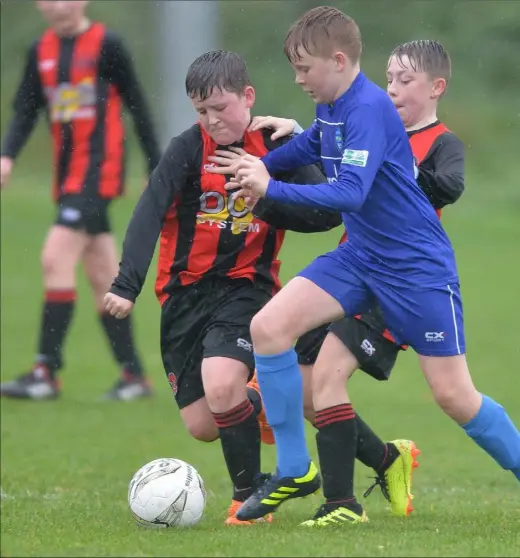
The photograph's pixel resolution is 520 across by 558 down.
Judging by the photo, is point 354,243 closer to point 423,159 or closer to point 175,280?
point 423,159

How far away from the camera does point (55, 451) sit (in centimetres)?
732

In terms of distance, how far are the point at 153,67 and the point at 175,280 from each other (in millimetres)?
11875

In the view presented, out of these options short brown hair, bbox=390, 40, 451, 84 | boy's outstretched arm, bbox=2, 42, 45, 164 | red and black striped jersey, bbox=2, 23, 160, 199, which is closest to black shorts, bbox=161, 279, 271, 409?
short brown hair, bbox=390, 40, 451, 84

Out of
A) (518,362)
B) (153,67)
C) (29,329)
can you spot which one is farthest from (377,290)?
(153,67)

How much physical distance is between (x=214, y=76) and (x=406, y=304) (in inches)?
47.2

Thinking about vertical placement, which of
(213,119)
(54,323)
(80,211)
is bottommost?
(54,323)

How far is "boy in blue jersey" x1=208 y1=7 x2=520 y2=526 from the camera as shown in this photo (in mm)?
4793

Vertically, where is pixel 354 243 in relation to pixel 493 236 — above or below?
above

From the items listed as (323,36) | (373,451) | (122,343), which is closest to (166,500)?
(373,451)

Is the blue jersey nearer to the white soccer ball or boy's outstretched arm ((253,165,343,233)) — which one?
boy's outstretched arm ((253,165,343,233))

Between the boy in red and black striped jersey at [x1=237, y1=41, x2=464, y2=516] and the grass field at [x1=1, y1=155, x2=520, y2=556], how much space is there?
0.26m

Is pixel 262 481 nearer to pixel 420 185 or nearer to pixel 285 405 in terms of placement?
pixel 285 405

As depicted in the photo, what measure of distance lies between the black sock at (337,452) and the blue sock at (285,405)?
0.08 metres

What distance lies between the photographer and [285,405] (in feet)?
16.3
